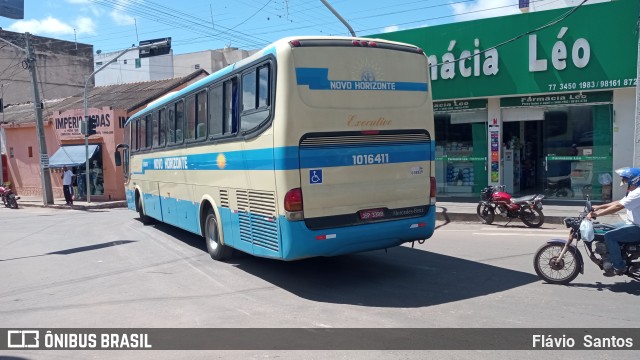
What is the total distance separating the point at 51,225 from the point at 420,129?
47.7 ft

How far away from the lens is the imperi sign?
15438 millimetres

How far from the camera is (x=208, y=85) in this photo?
9562mm

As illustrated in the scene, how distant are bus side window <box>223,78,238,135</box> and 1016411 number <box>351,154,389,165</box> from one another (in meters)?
2.12

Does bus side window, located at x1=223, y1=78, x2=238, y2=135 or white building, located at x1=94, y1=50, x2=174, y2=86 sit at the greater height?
white building, located at x1=94, y1=50, x2=174, y2=86

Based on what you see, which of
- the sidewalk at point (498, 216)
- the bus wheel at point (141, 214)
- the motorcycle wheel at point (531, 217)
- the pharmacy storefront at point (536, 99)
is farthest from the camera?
the bus wheel at point (141, 214)

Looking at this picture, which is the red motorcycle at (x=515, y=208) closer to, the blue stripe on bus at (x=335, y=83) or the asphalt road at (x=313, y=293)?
the asphalt road at (x=313, y=293)

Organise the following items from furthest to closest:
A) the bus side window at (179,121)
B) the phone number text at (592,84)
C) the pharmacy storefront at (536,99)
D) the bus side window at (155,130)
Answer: the pharmacy storefront at (536,99)
the phone number text at (592,84)
the bus side window at (155,130)
the bus side window at (179,121)

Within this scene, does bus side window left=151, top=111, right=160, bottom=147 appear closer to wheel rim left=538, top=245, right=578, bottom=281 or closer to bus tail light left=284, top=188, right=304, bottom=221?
bus tail light left=284, top=188, right=304, bottom=221

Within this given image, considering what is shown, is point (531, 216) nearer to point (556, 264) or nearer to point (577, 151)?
point (577, 151)

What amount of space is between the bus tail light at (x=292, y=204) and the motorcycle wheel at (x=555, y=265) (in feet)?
11.6

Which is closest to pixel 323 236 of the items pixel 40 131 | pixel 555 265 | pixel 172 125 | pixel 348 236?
pixel 348 236

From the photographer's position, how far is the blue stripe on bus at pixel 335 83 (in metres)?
7.00

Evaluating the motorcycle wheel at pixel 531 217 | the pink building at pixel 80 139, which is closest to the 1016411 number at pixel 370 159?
the motorcycle wheel at pixel 531 217

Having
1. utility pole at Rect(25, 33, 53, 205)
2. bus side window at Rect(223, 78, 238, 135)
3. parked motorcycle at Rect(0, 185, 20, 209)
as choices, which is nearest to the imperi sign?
bus side window at Rect(223, 78, 238, 135)
